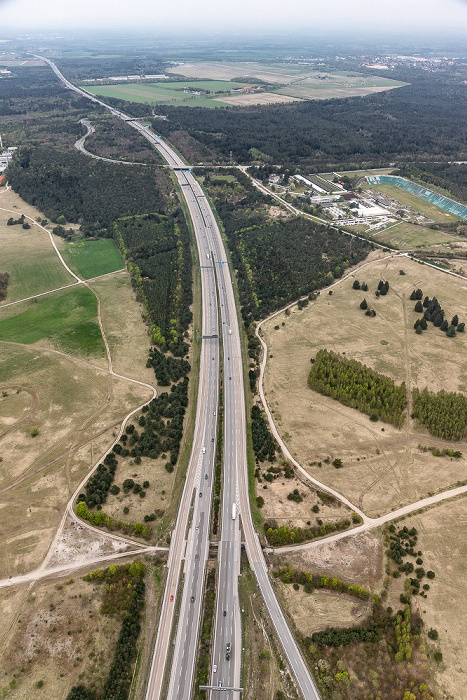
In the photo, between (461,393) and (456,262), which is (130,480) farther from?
(456,262)

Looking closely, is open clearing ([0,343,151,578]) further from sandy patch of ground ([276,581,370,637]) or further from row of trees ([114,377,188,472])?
sandy patch of ground ([276,581,370,637])

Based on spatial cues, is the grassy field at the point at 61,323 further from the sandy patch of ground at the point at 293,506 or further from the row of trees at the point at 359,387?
the sandy patch of ground at the point at 293,506

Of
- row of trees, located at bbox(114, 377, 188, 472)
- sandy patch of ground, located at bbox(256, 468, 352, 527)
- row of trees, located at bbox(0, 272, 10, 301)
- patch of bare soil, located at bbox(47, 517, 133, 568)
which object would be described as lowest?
patch of bare soil, located at bbox(47, 517, 133, 568)

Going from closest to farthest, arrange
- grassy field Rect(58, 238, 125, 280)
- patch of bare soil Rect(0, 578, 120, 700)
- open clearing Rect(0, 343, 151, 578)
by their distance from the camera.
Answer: patch of bare soil Rect(0, 578, 120, 700) < open clearing Rect(0, 343, 151, 578) < grassy field Rect(58, 238, 125, 280)

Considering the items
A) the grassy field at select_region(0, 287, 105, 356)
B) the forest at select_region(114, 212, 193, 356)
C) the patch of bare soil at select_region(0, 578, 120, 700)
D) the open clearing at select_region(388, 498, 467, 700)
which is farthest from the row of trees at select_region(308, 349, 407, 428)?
the patch of bare soil at select_region(0, 578, 120, 700)

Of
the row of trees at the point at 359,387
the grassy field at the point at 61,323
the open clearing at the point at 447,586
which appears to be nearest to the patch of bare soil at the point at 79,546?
the open clearing at the point at 447,586

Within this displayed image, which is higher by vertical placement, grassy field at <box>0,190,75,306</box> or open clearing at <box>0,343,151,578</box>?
grassy field at <box>0,190,75,306</box>
